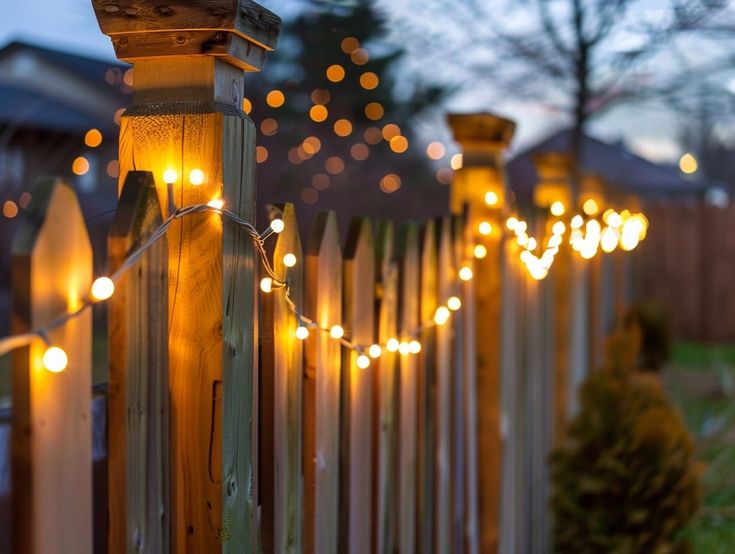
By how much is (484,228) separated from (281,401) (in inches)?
58.8

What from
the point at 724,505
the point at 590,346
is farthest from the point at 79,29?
the point at 724,505

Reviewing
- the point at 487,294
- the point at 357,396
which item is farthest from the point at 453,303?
the point at 357,396

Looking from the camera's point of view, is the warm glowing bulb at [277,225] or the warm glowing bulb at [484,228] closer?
the warm glowing bulb at [277,225]

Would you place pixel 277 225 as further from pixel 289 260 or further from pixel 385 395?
pixel 385 395

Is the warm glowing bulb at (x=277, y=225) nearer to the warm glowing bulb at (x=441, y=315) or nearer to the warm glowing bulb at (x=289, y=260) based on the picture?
the warm glowing bulb at (x=289, y=260)

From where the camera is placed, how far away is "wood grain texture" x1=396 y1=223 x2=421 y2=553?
86.7 inches

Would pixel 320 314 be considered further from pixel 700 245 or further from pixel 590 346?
pixel 700 245

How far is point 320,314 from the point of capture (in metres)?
1.75

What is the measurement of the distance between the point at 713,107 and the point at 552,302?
4.06m

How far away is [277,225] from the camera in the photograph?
1.58m

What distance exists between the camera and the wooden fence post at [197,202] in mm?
1384

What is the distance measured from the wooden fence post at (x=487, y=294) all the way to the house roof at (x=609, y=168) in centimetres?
906

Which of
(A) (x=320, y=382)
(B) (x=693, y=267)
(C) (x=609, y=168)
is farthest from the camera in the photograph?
(C) (x=609, y=168)

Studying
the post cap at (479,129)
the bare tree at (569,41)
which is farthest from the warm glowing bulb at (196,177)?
the bare tree at (569,41)
